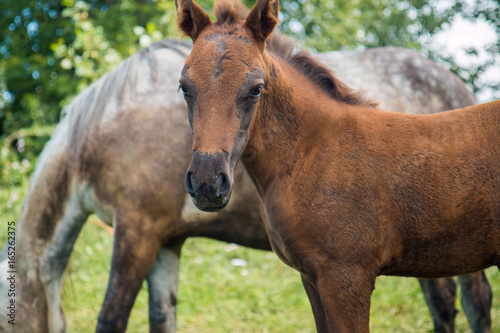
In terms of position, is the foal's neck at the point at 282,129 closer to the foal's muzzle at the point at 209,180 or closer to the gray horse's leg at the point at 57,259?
the foal's muzzle at the point at 209,180

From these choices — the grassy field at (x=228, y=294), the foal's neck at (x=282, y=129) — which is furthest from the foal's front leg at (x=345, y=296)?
the grassy field at (x=228, y=294)

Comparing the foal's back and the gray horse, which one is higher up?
the foal's back

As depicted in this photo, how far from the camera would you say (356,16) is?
7535 millimetres

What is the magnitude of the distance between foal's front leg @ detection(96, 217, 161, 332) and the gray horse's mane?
74 centimetres

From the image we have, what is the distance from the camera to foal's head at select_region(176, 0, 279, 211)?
1994 mm

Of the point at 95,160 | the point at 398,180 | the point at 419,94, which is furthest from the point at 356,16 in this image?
the point at 398,180

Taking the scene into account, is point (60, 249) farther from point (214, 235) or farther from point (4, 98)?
point (4, 98)

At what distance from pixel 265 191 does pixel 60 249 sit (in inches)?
71.8

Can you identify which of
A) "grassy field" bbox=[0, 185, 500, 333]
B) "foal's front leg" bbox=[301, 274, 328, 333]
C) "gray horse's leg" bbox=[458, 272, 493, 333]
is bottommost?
"grassy field" bbox=[0, 185, 500, 333]

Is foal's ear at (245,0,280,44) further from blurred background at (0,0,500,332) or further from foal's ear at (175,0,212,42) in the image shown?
blurred background at (0,0,500,332)

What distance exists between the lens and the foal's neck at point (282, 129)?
2.37m

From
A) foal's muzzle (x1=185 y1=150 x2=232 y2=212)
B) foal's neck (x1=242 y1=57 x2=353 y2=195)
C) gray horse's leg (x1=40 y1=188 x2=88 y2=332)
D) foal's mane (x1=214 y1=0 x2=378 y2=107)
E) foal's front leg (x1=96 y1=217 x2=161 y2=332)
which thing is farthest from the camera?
gray horse's leg (x1=40 y1=188 x2=88 y2=332)

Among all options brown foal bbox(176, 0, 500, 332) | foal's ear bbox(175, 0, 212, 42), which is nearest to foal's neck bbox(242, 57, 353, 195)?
brown foal bbox(176, 0, 500, 332)

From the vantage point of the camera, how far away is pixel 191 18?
2.42 m
